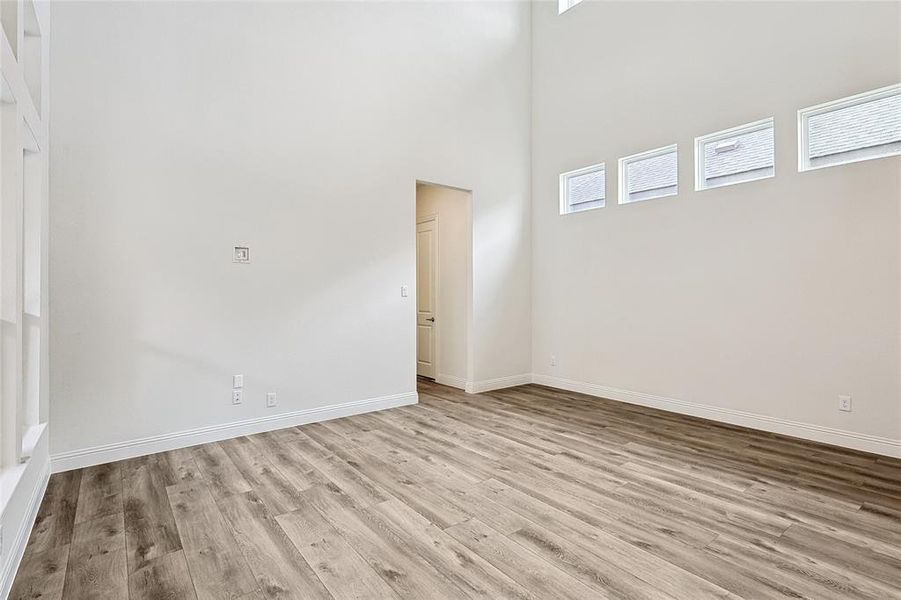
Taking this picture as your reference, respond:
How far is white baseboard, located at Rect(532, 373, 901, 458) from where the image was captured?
3.46 meters

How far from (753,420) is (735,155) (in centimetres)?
241

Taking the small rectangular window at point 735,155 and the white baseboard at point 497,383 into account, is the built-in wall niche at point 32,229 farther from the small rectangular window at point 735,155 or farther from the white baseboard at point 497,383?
the small rectangular window at point 735,155

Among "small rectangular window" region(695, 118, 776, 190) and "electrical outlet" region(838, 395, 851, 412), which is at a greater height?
"small rectangular window" region(695, 118, 776, 190)

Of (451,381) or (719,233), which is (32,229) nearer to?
(451,381)

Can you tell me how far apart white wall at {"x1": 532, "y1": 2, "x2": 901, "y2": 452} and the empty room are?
3 cm

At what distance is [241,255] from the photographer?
3914mm

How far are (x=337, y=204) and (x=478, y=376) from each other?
261 centimetres

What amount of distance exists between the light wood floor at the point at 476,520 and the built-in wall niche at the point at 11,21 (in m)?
2.47

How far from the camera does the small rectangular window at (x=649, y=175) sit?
4.77 meters

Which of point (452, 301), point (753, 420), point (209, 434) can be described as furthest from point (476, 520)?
point (452, 301)

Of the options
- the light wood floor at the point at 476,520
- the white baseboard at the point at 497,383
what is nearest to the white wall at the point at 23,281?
the light wood floor at the point at 476,520

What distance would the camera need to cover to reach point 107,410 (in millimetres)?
3342

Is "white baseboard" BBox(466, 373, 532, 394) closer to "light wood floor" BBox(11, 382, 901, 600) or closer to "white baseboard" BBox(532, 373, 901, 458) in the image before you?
"white baseboard" BBox(532, 373, 901, 458)

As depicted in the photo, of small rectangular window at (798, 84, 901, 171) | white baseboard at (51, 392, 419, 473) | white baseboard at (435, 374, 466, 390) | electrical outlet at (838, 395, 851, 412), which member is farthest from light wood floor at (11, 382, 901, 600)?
small rectangular window at (798, 84, 901, 171)
